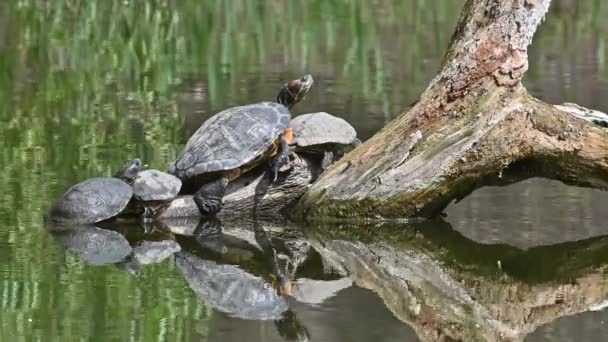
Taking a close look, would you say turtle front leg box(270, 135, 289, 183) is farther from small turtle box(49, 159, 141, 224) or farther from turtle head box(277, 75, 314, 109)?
small turtle box(49, 159, 141, 224)

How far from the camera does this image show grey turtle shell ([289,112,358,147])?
23.7ft

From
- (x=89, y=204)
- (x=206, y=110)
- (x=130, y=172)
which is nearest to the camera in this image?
(x=89, y=204)

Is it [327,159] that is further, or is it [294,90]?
[294,90]

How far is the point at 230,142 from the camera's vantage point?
23.3 ft

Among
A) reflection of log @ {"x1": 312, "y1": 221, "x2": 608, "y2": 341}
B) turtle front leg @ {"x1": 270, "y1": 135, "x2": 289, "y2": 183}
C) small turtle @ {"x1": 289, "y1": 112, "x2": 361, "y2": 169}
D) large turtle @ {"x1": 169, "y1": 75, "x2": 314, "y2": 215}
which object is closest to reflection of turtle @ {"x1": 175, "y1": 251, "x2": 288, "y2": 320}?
reflection of log @ {"x1": 312, "y1": 221, "x2": 608, "y2": 341}

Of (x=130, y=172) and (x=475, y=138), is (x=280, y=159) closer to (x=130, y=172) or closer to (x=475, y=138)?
(x=130, y=172)

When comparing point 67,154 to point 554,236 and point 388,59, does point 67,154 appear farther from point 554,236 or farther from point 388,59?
point 388,59

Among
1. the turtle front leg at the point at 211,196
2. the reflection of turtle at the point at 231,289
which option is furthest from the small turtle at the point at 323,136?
the reflection of turtle at the point at 231,289

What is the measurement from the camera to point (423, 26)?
14422 millimetres

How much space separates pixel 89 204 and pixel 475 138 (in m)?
2.02

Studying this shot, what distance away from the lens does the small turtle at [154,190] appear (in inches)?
275

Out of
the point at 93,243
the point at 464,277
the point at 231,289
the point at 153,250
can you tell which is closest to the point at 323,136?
the point at 153,250

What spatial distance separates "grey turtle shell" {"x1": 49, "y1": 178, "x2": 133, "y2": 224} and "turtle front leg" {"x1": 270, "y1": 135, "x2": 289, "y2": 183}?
81 centimetres

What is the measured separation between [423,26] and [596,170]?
25.8 ft
